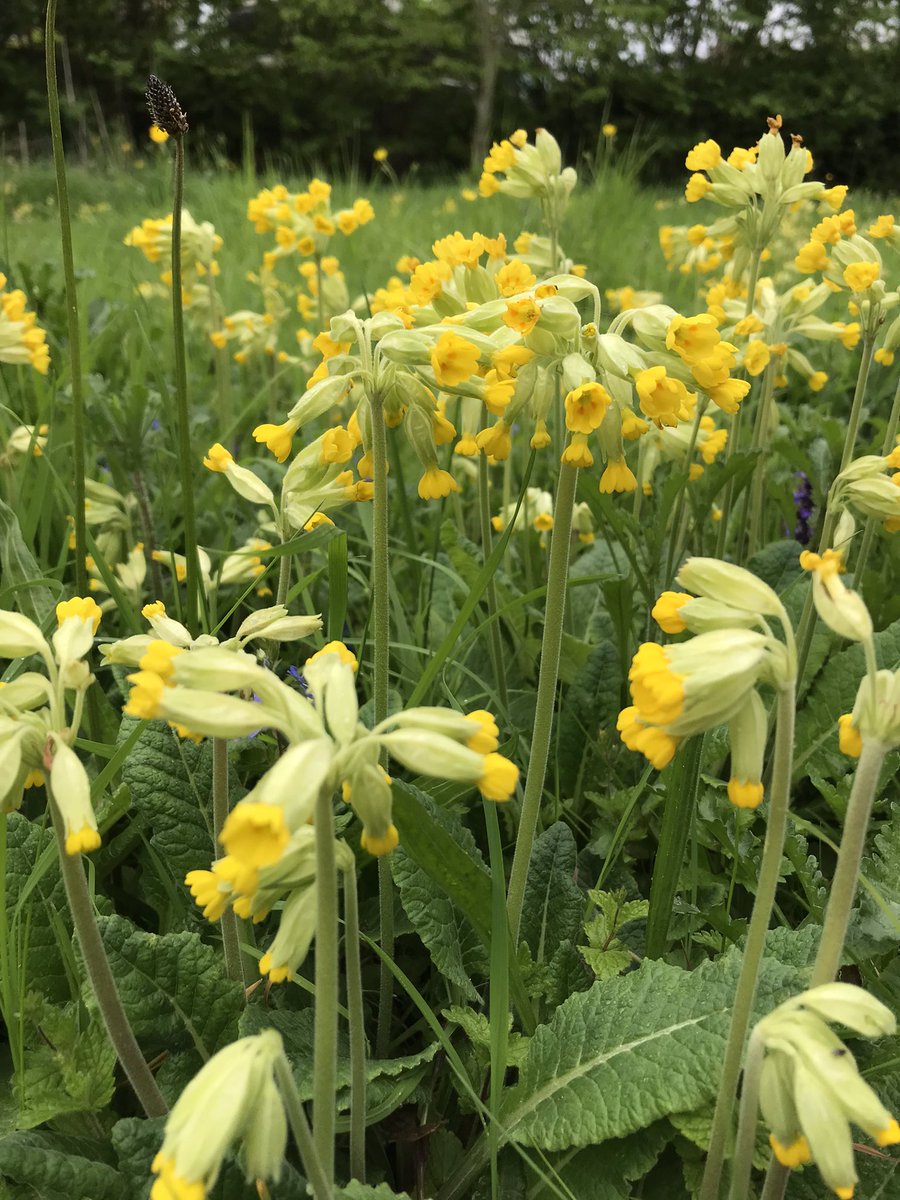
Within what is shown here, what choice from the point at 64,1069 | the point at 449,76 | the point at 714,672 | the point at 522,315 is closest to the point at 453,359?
the point at 522,315

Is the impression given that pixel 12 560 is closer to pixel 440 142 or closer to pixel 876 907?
pixel 876 907

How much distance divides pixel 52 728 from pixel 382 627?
0.49 meters

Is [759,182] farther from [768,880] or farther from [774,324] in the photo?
[768,880]

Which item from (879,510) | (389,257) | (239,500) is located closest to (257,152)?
(389,257)

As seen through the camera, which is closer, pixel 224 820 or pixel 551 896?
pixel 224 820

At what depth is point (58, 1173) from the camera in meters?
1.22

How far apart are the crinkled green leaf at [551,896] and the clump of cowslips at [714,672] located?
0.66 meters

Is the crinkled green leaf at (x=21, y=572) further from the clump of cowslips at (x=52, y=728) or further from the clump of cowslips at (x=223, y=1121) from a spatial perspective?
the clump of cowslips at (x=223, y=1121)

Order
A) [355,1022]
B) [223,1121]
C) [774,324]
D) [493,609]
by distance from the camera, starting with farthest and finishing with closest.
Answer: [774,324]
[493,609]
[355,1022]
[223,1121]

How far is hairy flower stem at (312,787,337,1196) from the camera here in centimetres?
93

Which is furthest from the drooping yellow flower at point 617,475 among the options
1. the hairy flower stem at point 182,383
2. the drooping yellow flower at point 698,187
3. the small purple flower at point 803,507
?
the small purple flower at point 803,507

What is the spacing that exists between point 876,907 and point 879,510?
61 cm

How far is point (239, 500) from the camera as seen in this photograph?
345cm

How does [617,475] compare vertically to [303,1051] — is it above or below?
above
